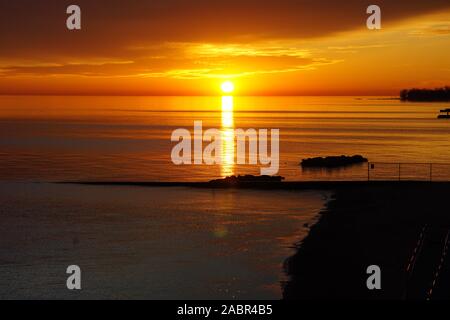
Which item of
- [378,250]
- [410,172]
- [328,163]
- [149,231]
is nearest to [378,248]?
[378,250]

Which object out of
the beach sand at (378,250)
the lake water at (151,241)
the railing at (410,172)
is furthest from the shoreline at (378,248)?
the railing at (410,172)

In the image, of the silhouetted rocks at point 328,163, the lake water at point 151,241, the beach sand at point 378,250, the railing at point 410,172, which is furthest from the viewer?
the silhouetted rocks at point 328,163

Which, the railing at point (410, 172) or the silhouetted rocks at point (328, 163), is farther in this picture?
the silhouetted rocks at point (328, 163)

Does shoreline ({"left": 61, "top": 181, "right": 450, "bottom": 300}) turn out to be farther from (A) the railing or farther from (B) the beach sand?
(A) the railing

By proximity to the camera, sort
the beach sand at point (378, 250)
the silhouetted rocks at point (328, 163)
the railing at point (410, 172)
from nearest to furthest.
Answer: the beach sand at point (378, 250) < the railing at point (410, 172) < the silhouetted rocks at point (328, 163)

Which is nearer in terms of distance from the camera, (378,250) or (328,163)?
(378,250)

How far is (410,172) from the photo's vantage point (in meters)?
61.1

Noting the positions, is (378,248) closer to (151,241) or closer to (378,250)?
(378,250)

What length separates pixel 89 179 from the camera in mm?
55062

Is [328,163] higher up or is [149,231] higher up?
[328,163]

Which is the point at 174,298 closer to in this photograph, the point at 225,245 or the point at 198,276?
the point at 198,276

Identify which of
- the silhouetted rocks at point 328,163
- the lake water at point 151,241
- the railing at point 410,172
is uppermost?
the silhouetted rocks at point 328,163

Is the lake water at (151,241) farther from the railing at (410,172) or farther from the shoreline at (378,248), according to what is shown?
the railing at (410,172)

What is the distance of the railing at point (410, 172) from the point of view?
55.6 metres
